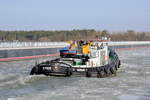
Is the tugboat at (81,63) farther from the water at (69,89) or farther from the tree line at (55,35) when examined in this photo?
the tree line at (55,35)

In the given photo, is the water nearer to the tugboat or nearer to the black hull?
the black hull

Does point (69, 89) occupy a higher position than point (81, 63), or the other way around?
point (81, 63)

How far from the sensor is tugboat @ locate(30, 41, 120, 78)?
79.8 ft

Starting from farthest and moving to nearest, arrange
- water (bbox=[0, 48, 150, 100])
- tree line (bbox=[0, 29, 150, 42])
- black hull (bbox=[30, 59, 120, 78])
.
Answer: tree line (bbox=[0, 29, 150, 42])
black hull (bbox=[30, 59, 120, 78])
water (bbox=[0, 48, 150, 100])

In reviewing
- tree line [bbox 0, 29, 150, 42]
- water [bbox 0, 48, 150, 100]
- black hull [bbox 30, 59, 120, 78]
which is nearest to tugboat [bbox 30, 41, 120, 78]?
black hull [bbox 30, 59, 120, 78]

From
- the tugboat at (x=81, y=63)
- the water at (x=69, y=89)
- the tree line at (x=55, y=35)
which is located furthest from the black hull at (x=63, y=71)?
the tree line at (x=55, y=35)

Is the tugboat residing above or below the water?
above

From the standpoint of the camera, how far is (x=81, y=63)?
26.0 metres

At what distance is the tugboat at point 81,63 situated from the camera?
24312 mm

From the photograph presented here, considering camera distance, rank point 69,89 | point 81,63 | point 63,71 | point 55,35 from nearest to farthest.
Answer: point 69,89, point 63,71, point 81,63, point 55,35

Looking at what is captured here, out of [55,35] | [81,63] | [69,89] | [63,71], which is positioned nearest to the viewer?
[69,89]

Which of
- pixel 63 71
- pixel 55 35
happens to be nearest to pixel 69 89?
pixel 63 71

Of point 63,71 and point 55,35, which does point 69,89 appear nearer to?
point 63,71

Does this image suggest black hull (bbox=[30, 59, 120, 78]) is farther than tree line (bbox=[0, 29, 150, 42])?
No
